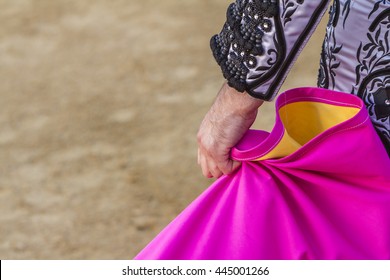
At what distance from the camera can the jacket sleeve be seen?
51.4 inches

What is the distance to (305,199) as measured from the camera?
4.44 ft

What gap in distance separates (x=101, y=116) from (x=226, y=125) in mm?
2146

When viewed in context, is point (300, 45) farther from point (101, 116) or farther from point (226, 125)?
point (101, 116)

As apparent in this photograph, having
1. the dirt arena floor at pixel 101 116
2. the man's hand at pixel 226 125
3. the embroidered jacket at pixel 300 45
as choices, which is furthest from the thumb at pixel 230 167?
the dirt arena floor at pixel 101 116

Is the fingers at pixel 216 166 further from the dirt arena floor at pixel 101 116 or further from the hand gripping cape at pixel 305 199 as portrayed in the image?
the dirt arena floor at pixel 101 116

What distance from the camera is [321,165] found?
134 centimetres

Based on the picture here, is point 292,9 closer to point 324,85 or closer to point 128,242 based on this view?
point 324,85

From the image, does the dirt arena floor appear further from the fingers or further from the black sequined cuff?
the black sequined cuff

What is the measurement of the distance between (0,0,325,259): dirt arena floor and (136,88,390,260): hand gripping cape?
1411 mm

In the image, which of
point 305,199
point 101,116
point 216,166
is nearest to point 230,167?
point 216,166

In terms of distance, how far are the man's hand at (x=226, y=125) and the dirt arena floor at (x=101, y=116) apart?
1.38 meters

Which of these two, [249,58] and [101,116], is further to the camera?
[101,116]

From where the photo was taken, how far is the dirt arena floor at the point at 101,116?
9.52 ft
